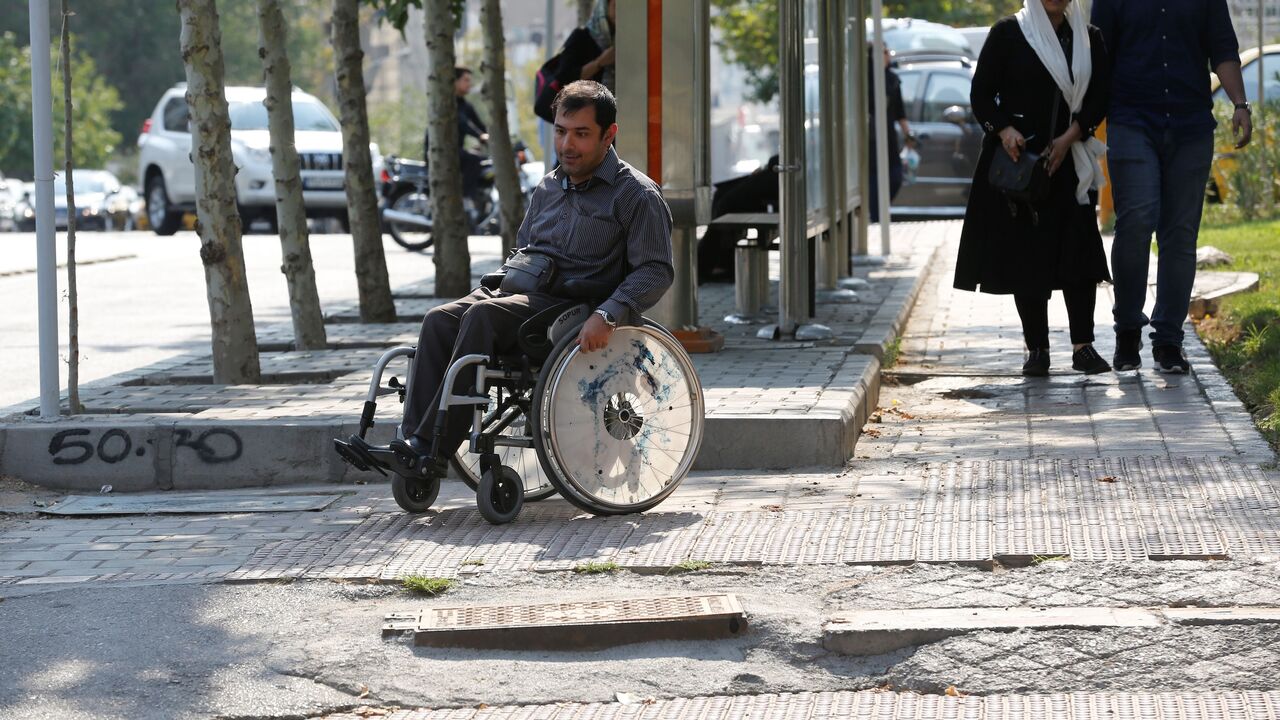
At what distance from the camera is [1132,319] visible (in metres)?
8.63

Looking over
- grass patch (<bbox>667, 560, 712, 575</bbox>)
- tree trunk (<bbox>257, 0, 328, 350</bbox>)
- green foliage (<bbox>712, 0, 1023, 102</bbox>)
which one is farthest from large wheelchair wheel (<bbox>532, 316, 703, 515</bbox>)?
green foliage (<bbox>712, 0, 1023, 102</bbox>)

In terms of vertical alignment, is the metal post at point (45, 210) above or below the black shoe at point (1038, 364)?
above

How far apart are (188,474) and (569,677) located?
325 cm

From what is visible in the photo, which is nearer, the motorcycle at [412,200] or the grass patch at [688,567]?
the grass patch at [688,567]

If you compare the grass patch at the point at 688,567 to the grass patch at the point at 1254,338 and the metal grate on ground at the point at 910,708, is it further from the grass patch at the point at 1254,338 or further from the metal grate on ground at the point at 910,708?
the grass patch at the point at 1254,338

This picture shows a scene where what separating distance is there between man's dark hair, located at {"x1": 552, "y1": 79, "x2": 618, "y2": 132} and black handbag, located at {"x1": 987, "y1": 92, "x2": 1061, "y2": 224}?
2807 mm

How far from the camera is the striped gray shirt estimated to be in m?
6.18

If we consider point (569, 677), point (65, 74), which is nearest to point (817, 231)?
point (65, 74)

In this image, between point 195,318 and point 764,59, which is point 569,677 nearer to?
point 195,318

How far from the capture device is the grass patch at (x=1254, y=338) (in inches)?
298

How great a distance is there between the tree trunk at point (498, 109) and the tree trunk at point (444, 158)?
95 cm

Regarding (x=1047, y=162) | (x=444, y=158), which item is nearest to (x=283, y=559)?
(x=1047, y=162)

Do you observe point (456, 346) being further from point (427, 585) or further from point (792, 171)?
point (792, 171)

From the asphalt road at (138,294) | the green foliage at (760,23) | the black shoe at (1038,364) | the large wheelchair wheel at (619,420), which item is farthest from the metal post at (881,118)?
the green foliage at (760,23)
